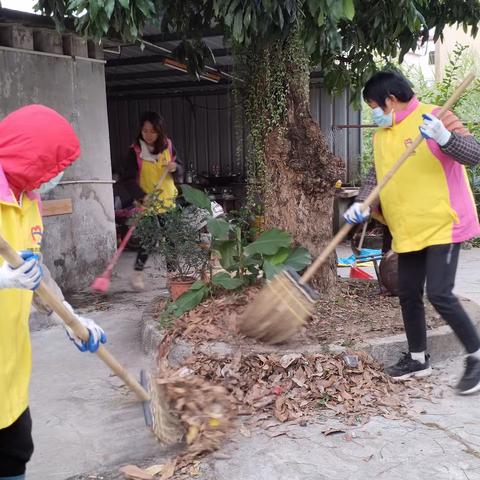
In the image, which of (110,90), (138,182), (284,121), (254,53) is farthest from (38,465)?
(110,90)

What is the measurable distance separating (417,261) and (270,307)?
3.37ft

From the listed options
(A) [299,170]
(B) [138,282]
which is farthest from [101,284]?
(A) [299,170]

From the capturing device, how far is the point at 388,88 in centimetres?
369

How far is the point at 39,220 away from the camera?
2322 millimetres

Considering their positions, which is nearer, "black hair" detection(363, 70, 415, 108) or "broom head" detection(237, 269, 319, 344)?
"broom head" detection(237, 269, 319, 344)

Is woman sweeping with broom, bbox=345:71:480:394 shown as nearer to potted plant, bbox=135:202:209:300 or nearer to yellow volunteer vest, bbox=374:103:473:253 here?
yellow volunteer vest, bbox=374:103:473:253

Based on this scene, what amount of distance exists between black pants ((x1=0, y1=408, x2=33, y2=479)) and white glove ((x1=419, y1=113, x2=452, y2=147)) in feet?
8.43

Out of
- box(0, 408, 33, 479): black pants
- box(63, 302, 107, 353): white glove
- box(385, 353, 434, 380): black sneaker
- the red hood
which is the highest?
the red hood

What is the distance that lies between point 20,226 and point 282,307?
1.78 m

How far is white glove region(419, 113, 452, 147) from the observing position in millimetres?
3322

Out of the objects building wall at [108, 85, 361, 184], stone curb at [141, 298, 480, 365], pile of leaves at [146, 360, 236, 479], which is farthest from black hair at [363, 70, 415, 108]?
building wall at [108, 85, 361, 184]

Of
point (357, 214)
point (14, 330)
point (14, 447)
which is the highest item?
point (357, 214)

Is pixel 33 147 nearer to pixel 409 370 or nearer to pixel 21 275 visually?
pixel 21 275

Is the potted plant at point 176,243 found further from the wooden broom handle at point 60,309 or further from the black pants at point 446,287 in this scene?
the wooden broom handle at point 60,309
